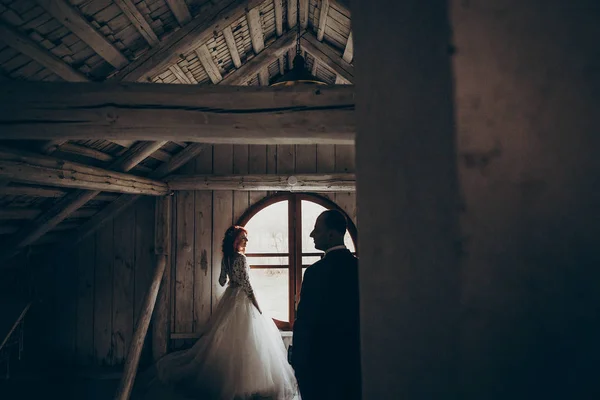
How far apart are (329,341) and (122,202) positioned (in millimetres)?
4014

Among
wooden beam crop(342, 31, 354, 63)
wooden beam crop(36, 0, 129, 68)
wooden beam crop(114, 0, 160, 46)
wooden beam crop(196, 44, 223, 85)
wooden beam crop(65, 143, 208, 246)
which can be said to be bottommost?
wooden beam crop(65, 143, 208, 246)

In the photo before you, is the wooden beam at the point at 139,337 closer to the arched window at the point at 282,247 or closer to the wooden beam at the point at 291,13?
the arched window at the point at 282,247

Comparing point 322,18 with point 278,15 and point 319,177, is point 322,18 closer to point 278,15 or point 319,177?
point 278,15

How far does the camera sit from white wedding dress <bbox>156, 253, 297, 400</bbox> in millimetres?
3633

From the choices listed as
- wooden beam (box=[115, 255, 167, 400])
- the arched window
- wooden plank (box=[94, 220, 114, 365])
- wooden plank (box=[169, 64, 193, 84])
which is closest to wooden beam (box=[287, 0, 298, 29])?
wooden plank (box=[169, 64, 193, 84])

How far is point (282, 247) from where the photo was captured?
504 centimetres

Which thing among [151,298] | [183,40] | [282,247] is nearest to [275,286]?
[282,247]

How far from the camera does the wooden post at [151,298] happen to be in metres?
3.88

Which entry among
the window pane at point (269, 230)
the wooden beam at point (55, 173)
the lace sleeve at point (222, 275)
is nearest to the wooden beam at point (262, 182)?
the window pane at point (269, 230)

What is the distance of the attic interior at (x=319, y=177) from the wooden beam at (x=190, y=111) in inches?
0.5

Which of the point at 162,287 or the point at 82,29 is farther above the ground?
the point at 82,29

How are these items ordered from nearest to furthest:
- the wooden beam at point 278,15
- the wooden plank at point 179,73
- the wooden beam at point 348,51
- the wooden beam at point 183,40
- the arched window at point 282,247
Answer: the wooden beam at point 183,40 → the wooden plank at point 179,73 → the wooden beam at point 278,15 → the wooden beam at point 348,51 → the arched window at point 282,247

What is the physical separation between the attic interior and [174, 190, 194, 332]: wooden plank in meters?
0.02

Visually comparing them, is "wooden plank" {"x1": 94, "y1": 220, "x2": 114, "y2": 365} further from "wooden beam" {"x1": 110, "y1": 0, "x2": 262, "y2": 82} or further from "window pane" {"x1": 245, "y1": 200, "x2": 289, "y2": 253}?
"wooden beam" {"x1": 110, "y1": 0, "x2": 262, "y2": 82}
